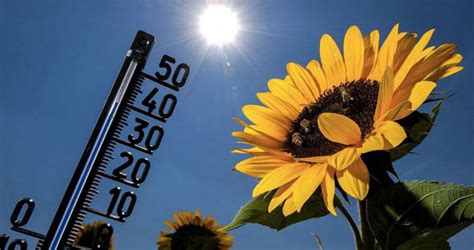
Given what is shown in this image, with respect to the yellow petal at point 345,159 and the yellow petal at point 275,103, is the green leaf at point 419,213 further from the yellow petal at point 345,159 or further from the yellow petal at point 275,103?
the yellow petal at point 275,103

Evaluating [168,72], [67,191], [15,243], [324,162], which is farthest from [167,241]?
[324,162]

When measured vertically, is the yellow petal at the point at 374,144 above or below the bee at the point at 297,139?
below

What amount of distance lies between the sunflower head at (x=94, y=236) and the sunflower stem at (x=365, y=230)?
9.37 feet

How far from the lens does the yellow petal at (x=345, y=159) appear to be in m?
0.66

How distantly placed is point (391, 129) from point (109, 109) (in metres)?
3.25

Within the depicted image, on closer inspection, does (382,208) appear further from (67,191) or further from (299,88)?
(67,191)

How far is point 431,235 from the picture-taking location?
0.66m

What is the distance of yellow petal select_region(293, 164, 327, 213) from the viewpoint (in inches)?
28.1

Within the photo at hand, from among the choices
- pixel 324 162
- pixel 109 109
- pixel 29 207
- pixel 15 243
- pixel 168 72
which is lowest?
pixel 15 243

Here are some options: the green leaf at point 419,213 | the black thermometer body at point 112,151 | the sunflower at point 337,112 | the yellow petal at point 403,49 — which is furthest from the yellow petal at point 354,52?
the black thermometer body at point 112,151

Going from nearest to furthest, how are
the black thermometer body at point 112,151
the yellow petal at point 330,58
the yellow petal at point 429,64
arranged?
the yellow petal at point 429,64 → the yellow petal at point 330,58 → the black thermometer body at point 112,151

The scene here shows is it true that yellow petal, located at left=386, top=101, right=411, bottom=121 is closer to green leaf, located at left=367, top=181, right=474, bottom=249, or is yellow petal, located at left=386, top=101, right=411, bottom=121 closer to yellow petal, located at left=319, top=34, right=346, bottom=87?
green leaf, located at left=367, top=181, right=474, bottom=249

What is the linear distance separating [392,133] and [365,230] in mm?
164

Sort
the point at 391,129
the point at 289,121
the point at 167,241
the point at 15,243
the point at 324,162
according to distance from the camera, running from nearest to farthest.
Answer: the point at 391,129
the point at 324,162
the point at 289,121
the point at 15,243
the point at 167,241
